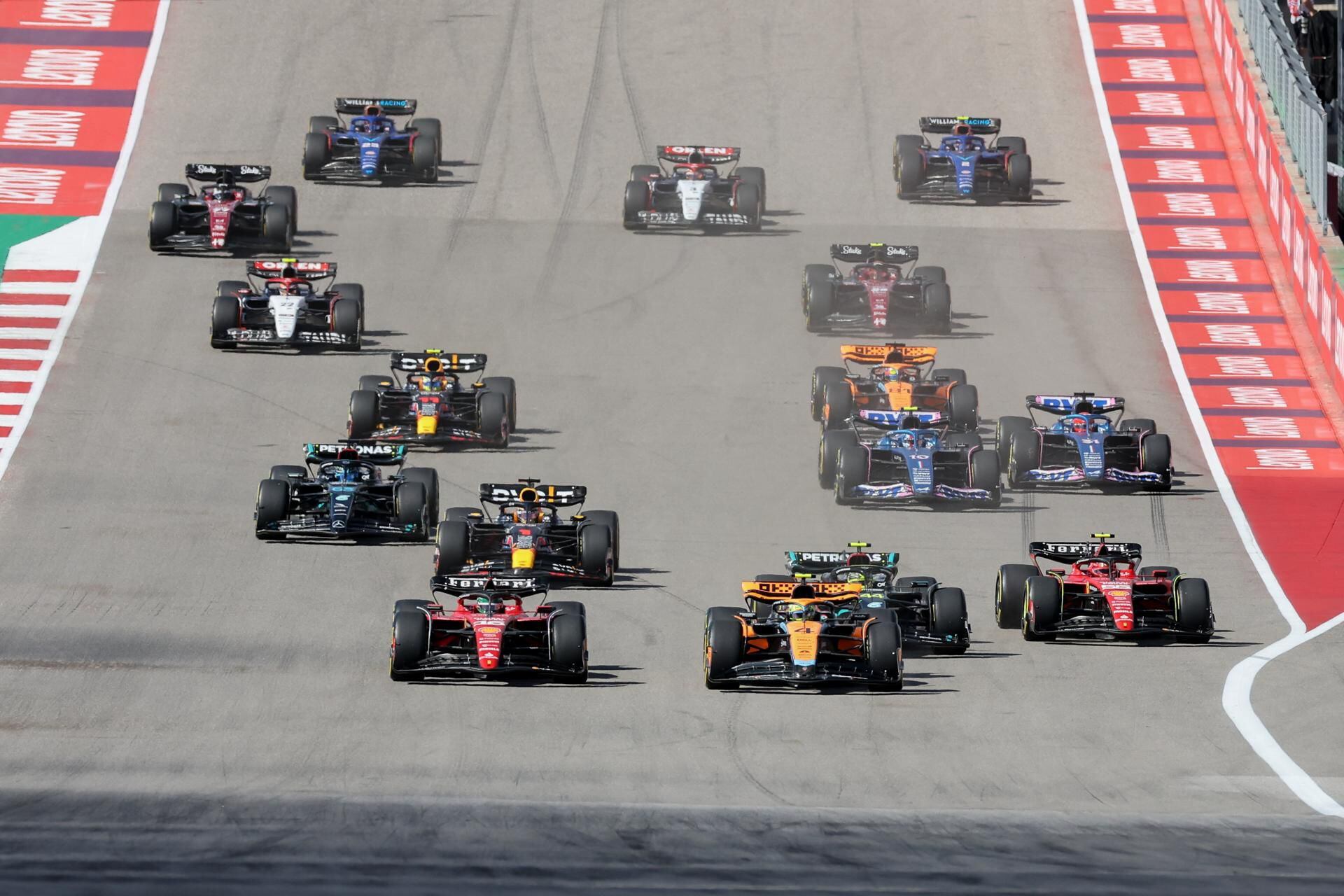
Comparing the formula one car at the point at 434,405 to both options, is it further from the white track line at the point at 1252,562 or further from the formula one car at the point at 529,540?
the white track line at the point at 1252,562

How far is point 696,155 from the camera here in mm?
44875

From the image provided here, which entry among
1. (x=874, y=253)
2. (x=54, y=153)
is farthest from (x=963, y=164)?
(x=54, y=153)

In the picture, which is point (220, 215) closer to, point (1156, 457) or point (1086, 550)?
point (1156, 457)

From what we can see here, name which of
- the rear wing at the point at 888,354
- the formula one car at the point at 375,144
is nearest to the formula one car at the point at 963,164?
the formula one car at the point at 375,144

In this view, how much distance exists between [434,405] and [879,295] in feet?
29.1

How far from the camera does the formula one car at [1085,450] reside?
33656mm

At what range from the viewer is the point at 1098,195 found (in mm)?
47188

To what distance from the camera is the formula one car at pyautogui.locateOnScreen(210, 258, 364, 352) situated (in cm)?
3828

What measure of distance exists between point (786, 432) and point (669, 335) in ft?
15.4

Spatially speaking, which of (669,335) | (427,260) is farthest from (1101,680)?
(427,260)

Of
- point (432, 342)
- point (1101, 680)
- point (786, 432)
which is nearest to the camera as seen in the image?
point (1101, 680)

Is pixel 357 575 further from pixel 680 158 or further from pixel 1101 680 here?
pixel 680 158

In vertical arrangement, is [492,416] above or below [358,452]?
above

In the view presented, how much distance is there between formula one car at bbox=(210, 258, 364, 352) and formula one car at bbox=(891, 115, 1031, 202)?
40.7 ft
